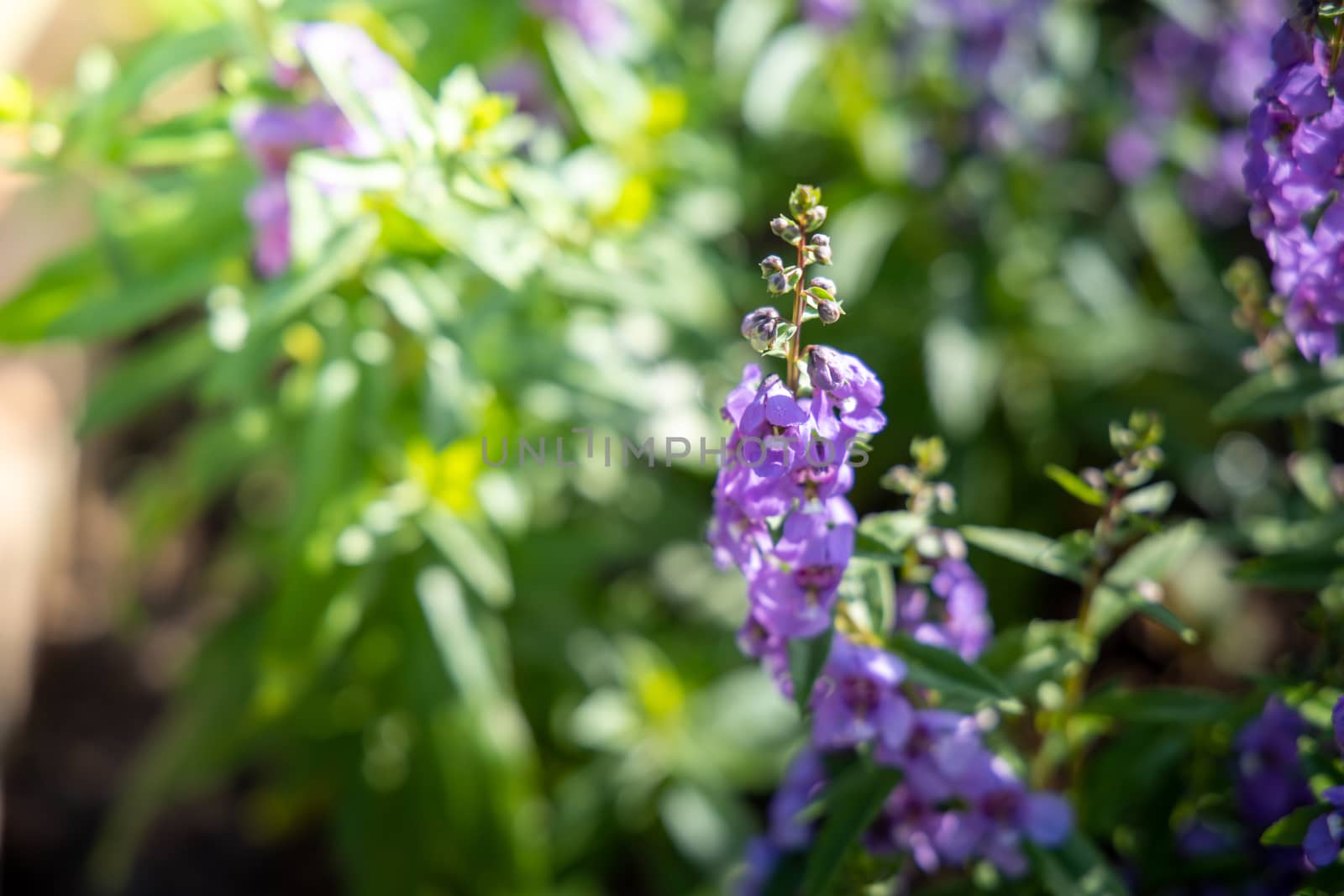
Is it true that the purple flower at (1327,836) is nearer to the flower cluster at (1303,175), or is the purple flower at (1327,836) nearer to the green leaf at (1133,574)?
the green leaf at (1133,574)

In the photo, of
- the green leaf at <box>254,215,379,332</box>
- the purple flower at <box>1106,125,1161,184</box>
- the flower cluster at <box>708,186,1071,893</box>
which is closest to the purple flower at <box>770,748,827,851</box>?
the flower cluster at <box>708,186,1071,893</box>

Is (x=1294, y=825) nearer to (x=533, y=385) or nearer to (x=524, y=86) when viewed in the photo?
(x=533, y=385)

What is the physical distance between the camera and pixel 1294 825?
121 cm

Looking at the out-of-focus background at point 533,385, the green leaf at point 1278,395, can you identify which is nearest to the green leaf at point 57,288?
the out-of-focus background at point 533,385

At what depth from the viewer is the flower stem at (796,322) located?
3.53 feet

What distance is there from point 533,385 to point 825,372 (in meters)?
1.03

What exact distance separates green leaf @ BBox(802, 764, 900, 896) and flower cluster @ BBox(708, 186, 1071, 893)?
0.03 m

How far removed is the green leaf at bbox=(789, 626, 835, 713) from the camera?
117 cm

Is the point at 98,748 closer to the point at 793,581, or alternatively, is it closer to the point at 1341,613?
the point at 793,581

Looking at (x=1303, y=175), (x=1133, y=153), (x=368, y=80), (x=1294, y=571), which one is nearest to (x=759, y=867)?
(x=1294, y=571)

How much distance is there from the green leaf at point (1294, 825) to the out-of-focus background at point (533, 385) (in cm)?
30

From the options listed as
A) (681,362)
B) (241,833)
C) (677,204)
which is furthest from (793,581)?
(241,833)

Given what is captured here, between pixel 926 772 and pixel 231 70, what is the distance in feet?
4.68

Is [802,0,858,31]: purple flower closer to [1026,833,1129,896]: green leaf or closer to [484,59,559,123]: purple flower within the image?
[484,59,559,123]: purple flower
